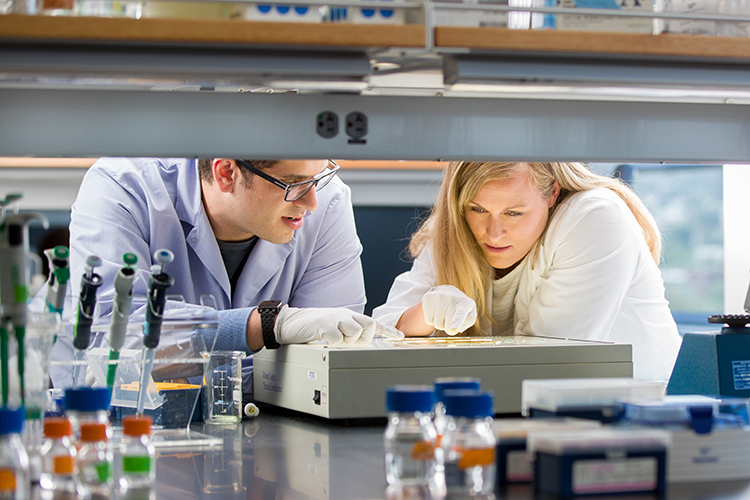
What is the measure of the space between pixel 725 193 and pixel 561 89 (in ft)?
5.22

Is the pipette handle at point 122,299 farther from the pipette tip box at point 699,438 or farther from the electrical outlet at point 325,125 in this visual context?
the pipette tip box at point 699,438

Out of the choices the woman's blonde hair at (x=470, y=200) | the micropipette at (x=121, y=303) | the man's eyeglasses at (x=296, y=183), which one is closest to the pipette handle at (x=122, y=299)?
the micropipette at (x=121, y=303)

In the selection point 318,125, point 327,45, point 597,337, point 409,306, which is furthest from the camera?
point 409,306

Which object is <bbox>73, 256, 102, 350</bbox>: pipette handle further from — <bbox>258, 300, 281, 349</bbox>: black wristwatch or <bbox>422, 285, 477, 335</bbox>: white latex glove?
<bbox>422, 285, 477, 335</bbox>: white latex glove

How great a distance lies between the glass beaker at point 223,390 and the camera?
1347 mm

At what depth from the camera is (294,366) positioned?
53.6 inches

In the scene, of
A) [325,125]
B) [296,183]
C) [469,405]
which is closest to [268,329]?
[296,183]

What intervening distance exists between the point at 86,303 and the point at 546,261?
54.0 inches

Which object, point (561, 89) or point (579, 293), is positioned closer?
point (561, 89)

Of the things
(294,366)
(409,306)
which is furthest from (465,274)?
(294,366)

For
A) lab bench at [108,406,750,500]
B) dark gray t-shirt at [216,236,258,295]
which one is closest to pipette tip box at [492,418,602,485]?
lab bench at [108,406,750,500]

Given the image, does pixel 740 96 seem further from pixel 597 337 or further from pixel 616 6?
pixel 597 337

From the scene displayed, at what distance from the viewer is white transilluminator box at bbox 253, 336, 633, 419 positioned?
4.05 ft

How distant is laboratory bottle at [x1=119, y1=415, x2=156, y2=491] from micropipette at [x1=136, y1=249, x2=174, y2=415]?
0.95ft
